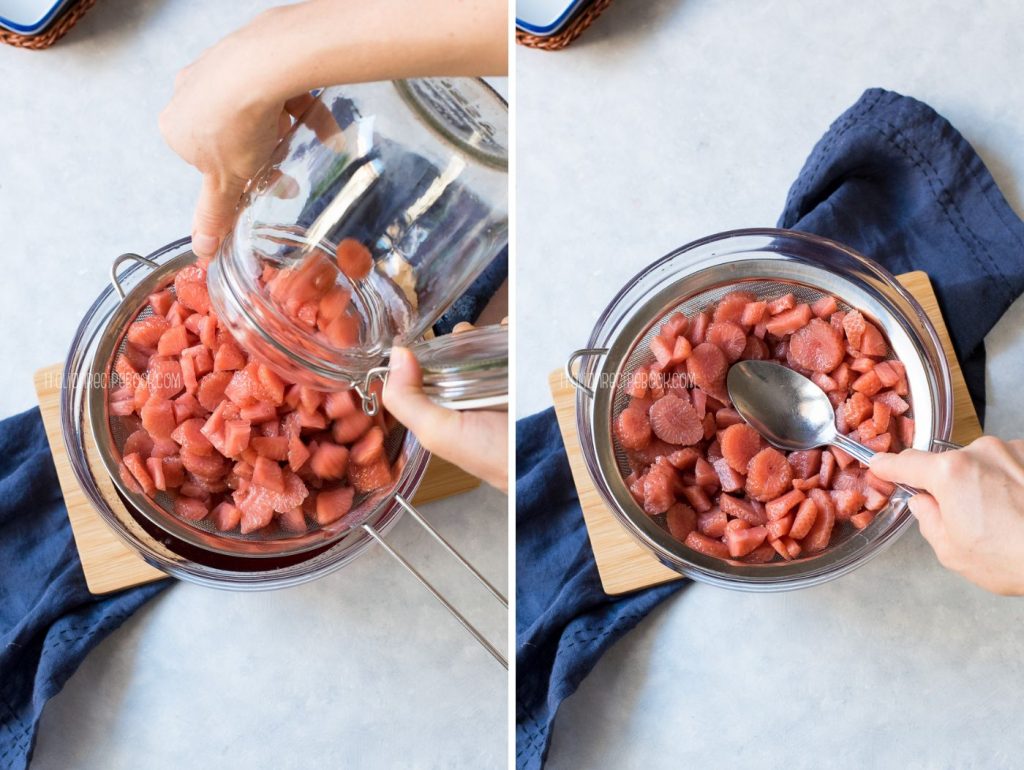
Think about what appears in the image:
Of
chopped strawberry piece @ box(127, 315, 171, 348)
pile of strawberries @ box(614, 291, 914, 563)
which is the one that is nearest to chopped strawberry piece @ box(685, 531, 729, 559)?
pile of strawberries @ box(614, 291, 914, 563)

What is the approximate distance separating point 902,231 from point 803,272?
7.3 inches

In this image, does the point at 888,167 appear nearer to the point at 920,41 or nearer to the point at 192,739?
the point at 920,41

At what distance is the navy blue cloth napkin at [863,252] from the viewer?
1170mm

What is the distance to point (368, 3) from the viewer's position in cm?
68

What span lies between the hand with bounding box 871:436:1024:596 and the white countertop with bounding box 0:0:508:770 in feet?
1.56

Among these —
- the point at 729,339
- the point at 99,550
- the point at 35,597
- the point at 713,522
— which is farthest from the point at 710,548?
the point at 35,597

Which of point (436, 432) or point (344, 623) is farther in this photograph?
point (344, 623)

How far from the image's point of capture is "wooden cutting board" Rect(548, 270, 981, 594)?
1151 millimetres

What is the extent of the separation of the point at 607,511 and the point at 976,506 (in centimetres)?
40

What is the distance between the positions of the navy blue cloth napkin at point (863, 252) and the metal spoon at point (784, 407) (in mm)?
229

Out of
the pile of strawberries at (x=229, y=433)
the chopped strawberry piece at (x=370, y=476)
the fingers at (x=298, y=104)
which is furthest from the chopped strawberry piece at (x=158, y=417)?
the fingers at (x=298, y=104)

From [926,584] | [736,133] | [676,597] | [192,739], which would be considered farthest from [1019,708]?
[192,739]

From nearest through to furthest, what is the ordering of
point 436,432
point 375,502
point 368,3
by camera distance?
point 368,3 < point 436,432 < point 375,502

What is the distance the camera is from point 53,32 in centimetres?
134
